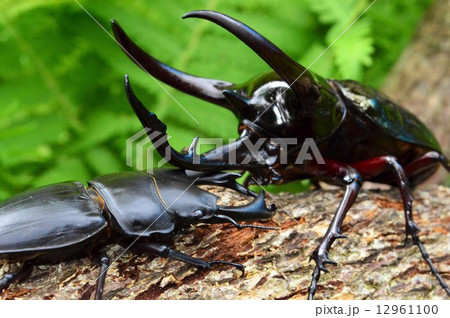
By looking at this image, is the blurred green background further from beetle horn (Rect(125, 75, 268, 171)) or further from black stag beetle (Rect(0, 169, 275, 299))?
black stag beetle (Rect(0, 169, 275, 299))

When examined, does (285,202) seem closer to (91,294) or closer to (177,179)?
(177,179)

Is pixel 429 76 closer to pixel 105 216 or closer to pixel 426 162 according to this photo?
pixel 426 162

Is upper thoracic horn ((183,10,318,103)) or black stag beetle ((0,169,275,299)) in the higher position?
upper thoracic horn ((183,10,318,103))

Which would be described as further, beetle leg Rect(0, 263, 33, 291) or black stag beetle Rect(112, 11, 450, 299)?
black stag beetle Rect(112, 11, 450, 299)

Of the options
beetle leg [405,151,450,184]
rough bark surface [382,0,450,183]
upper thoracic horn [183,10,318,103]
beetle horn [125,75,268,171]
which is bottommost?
beetle horn [125,75,268,171]

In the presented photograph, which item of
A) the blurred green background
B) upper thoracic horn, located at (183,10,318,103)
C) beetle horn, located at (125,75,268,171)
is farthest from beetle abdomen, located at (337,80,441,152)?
beetle horn, located at (125,75,268,171)
